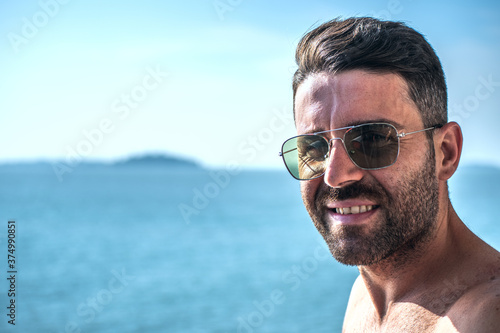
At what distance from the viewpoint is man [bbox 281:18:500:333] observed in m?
2.18

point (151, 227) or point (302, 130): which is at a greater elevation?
point (302, 130)

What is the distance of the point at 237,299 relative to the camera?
40500 mm

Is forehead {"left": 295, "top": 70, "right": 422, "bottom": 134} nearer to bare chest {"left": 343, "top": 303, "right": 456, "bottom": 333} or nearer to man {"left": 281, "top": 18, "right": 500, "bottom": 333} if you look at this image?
man {"left": 281, "top": 18, "right": 500, "bottom": 333}

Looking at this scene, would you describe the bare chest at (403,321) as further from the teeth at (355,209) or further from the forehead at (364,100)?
the forehead at (364,100)

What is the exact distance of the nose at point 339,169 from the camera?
2221 mm

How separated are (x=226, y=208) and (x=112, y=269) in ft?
142

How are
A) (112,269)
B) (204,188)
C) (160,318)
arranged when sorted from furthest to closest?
1. (204,188)
2. (112,269)
3. (160,318)

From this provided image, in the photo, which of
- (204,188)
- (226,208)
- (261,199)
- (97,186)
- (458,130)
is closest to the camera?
(458,130)

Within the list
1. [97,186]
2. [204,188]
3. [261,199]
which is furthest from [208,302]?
[97,186]

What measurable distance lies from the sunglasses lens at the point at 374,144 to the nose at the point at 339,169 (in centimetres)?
4

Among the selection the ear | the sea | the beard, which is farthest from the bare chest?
the sea

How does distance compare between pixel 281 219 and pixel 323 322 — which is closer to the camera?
pixel 323 322

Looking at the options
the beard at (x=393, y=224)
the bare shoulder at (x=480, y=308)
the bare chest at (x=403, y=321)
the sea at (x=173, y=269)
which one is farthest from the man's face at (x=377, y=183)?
the sea at (x=173, y=269)

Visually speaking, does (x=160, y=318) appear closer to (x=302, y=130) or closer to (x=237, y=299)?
(x=237, y=299)
